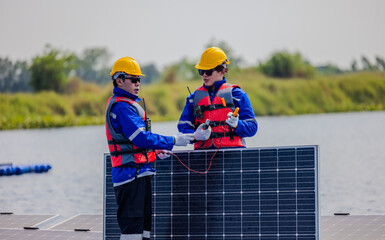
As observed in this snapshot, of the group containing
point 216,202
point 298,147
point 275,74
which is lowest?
point 216,202

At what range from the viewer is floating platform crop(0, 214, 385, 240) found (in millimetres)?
9414

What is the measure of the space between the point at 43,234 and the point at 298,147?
15.4 ft

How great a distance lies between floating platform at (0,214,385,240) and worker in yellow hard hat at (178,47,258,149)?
8.29 feet

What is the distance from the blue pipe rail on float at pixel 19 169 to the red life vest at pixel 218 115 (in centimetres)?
1595

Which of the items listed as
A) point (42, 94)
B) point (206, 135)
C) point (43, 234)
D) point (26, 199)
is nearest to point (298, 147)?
point (206, 135)

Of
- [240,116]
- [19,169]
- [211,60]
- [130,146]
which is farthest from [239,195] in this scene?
[19,169]

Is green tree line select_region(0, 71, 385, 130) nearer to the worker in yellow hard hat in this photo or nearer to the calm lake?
the calm lake

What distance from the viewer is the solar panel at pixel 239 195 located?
7168 millimetres

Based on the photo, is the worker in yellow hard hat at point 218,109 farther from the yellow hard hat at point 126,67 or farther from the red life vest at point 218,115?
the yellow hard hat at point 126,67

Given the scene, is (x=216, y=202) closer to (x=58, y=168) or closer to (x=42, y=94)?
(x=58, y=168)

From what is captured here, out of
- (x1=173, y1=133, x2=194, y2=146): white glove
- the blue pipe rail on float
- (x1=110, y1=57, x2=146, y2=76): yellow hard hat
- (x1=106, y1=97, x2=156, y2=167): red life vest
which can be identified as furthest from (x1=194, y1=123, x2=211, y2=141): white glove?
the blue pipe rail on float

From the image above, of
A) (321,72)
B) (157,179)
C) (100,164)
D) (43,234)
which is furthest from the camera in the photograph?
(321,72)

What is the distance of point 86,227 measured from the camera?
34.9 ft

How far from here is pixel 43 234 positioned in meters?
10.3
